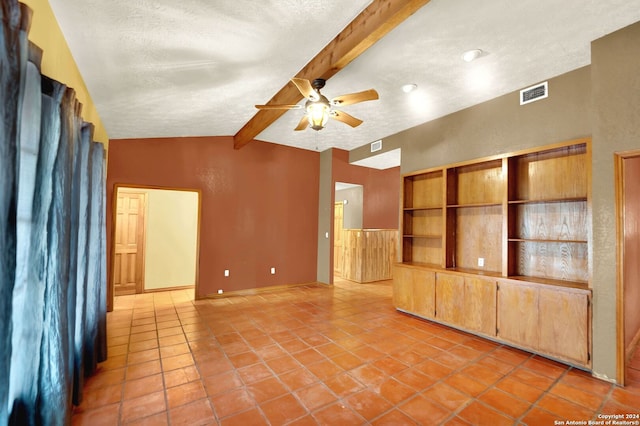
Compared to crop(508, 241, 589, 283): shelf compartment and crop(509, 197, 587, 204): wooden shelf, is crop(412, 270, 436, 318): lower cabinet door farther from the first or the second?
crop(509, 197, 587, 204): wooden shelf

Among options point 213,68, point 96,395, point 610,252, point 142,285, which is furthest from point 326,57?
point 142,285

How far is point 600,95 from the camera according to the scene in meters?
2.65

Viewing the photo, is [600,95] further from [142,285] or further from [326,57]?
[142,285]

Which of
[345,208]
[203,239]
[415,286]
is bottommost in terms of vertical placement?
[415,286]

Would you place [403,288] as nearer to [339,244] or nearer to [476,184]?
[476,184]

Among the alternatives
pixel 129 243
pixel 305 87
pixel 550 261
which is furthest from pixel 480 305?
pixel 129 243

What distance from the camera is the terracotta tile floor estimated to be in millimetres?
2076

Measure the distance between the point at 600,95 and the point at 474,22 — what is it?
1468 millimetres

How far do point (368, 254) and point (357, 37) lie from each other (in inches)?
207

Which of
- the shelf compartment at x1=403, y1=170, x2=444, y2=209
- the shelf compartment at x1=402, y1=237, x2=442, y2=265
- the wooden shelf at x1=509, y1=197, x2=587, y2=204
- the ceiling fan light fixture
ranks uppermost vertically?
the ceiling fan light fixture

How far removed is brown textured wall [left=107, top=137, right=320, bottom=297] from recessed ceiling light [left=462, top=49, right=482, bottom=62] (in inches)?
157

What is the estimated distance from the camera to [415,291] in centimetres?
422

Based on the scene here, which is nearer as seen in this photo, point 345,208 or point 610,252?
point 610,252

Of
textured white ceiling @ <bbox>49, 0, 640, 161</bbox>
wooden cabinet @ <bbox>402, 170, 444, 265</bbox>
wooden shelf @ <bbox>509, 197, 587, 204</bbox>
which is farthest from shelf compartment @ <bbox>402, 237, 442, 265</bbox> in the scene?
textured white ceiling @ <bbox>49, 0, 640, 161</bbox>
